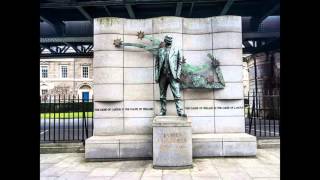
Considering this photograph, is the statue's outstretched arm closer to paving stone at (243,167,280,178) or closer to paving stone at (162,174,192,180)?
paving stone at (162,174,192,180)

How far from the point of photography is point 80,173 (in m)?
9.22

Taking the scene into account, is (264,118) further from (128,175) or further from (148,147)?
(128,175)

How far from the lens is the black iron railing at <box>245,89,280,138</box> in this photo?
14416 mm

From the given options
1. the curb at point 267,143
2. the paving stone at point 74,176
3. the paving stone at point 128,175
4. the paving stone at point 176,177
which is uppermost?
the curb at point 267,143

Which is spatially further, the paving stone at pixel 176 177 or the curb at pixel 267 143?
the curb at pixel 267 143

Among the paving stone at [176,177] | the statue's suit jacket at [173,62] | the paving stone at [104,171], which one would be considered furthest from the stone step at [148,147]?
the statue's suit jacket at [173,62]

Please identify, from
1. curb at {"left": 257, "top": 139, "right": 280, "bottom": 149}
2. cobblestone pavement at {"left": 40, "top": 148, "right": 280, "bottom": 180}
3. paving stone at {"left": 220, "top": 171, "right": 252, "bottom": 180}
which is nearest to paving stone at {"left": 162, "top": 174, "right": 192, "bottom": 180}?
cobblestone pavement at {"left": 40, "top": 148, "right": 280, "bottom": 180}

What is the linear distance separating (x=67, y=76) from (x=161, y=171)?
188ft

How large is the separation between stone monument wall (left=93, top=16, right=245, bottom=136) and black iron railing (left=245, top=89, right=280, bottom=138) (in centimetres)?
235

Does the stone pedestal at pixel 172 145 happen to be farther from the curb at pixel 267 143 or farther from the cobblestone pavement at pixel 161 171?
the curb at pixel 267 143

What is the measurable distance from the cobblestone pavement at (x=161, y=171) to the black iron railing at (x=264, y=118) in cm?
312

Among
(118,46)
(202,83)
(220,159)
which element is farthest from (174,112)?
(118,46)

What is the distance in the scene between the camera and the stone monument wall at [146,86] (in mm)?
11773
